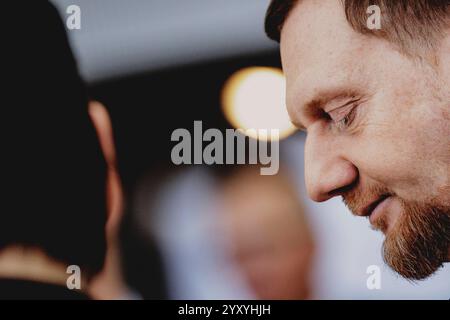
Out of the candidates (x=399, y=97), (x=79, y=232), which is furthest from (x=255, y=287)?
(x=399, y=97)

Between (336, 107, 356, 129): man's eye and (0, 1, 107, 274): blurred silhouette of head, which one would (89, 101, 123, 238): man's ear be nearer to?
(0, 1, 107, 274): blurred silhouette of head

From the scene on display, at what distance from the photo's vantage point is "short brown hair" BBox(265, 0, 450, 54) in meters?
1.19

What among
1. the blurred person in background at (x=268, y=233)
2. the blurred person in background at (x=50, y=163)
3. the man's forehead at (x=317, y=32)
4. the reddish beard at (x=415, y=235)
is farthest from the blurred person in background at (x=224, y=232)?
the man's forehead at (x=317, y=32)

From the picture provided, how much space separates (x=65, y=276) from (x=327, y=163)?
0.77 m

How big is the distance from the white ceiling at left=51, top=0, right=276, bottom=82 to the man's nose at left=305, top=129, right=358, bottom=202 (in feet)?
1.22

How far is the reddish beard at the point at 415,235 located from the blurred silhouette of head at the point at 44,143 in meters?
0.74

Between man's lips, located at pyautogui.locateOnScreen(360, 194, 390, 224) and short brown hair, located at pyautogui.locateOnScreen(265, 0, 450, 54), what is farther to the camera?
man's lips, located at pyautogui.locateOnScreen(360, 194, 390, 224)

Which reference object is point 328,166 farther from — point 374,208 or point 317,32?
point 317,32

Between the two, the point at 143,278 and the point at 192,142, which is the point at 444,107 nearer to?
the point at 192,142

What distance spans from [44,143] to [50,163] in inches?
2.3

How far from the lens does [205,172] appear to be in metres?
1.54

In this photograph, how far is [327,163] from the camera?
4.29 ft

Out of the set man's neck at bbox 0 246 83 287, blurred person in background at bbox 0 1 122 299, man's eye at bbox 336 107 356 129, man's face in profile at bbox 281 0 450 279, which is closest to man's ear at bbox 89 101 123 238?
blurred person in background at bbox 0 1 122 299

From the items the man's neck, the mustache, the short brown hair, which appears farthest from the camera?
the man's neck
